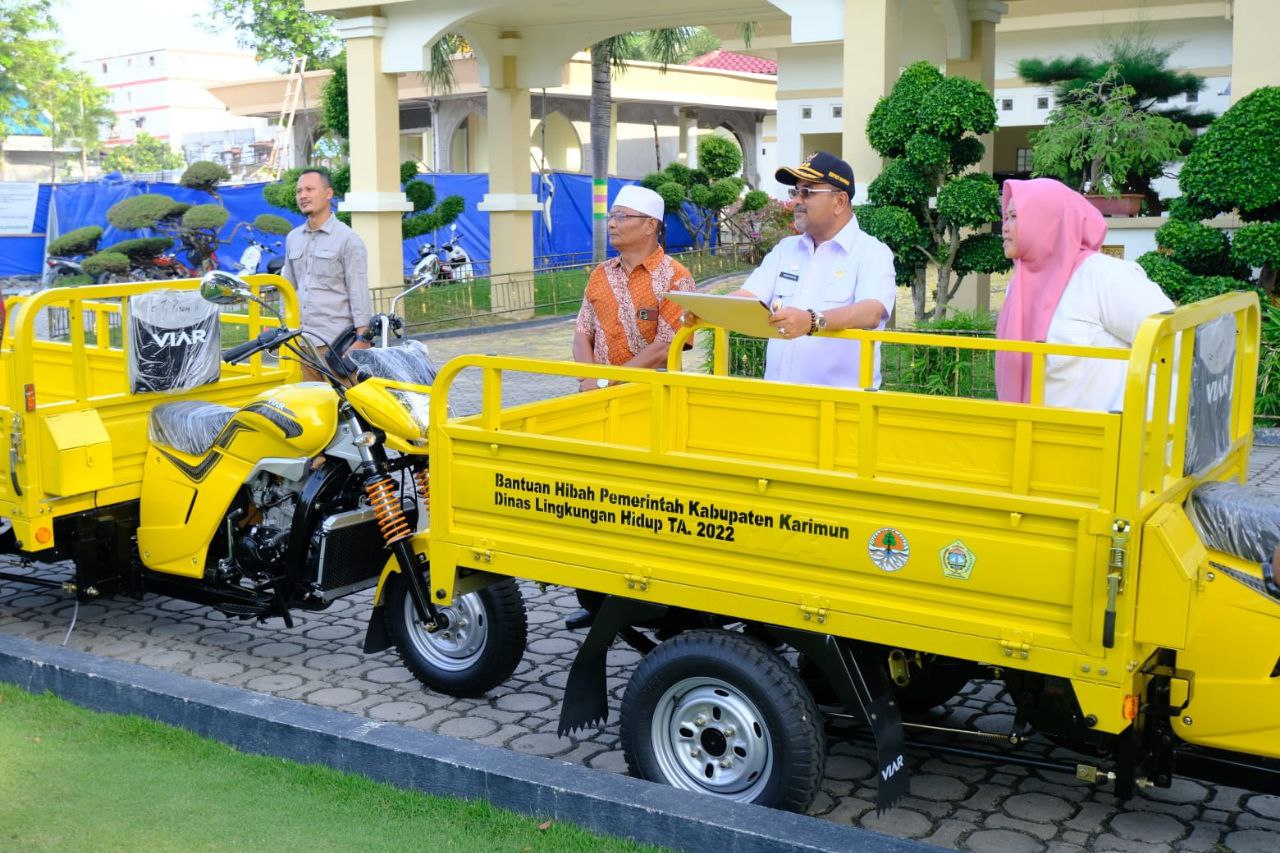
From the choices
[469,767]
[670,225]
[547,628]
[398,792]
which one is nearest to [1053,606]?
[469,767]

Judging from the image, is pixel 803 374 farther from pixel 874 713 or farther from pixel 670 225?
pixel 670 225

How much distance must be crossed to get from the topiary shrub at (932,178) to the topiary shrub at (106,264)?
1375 cm

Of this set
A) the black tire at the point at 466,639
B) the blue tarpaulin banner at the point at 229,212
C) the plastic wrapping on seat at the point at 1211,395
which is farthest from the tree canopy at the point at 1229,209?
the blue tarpaulin banner at the point at 229,212

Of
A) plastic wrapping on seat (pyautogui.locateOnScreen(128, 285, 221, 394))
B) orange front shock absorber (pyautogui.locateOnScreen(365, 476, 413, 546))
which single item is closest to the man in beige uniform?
plastic wrapping on seat (pyautogui.locateOnScreen(128, 285, 221, 394))

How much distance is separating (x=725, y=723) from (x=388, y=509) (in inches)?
64.5

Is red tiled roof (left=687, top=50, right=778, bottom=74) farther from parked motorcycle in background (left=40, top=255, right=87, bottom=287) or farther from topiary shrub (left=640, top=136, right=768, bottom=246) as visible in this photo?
parked motorcycle in background (left=40, top=255, right=87, bottom=287)

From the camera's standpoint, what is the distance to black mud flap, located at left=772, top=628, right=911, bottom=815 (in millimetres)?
3664

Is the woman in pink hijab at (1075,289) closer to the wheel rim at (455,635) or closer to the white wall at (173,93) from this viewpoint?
the wheel rim at (455,635)

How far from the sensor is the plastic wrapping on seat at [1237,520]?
3416 millimetres

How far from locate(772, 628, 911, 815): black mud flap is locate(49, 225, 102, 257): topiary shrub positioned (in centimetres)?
2180

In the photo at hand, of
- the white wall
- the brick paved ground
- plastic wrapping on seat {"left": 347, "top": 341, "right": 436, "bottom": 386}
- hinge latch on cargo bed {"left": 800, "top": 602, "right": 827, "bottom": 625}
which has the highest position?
the white wall

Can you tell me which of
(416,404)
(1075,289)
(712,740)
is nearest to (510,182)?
(416,404)

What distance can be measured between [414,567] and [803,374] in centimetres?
164

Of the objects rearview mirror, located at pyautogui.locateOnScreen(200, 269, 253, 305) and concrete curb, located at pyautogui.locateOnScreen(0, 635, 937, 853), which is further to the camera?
rearview mirror, located at pyautogui.locateOnScreen(200, 269, 253, 305)
